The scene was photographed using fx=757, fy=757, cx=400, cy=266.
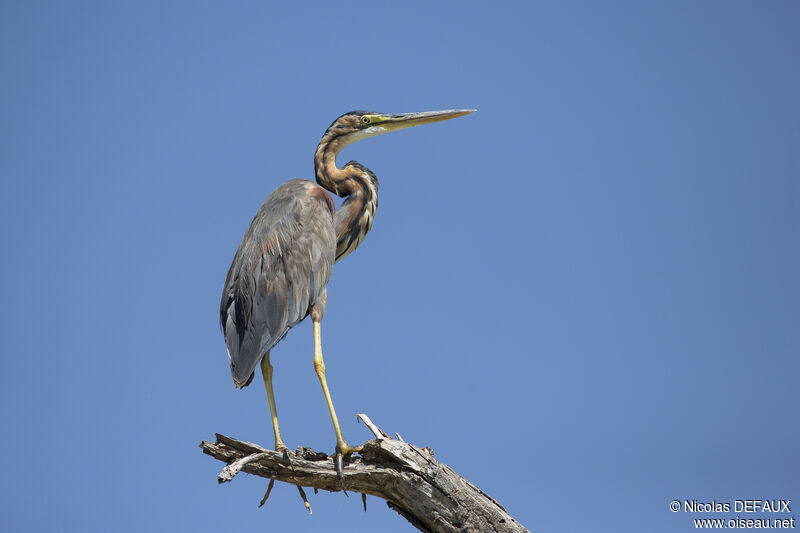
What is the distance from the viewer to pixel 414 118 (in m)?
6.05

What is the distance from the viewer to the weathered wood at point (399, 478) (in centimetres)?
429

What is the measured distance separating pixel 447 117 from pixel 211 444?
3.22 metres

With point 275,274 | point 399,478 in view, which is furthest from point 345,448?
point 275,274

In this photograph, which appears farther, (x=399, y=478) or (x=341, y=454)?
(x=341, y=454)

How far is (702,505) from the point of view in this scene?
228 inches

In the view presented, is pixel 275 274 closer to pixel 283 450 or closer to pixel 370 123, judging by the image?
pixel 283 450

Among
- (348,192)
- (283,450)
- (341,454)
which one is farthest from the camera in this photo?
(348,192)

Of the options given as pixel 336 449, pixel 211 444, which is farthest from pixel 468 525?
pixel 211 444

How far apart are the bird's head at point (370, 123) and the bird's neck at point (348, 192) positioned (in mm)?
80

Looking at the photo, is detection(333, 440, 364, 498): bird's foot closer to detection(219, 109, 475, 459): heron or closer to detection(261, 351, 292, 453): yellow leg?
detection(219, 109, 475, 459): heron

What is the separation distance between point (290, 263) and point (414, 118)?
1742mm

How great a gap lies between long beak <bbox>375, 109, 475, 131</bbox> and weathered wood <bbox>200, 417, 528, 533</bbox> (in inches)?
99.8

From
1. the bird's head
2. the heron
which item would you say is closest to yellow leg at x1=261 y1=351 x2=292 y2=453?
the heron

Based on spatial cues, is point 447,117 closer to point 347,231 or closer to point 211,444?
point 347,231
